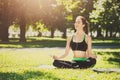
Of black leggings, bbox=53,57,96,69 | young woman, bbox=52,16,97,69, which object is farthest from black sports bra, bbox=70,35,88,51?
black leggings, bbox=53,57,96,69

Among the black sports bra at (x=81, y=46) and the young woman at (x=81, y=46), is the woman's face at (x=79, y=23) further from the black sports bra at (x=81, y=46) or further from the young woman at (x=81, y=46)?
the black sports bra at (x=81, y=46)

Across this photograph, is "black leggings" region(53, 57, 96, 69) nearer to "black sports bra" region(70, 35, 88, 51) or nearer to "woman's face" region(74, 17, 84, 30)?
"black sports bra" region(70, 35, 88, 51)

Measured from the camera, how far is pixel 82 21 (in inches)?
424

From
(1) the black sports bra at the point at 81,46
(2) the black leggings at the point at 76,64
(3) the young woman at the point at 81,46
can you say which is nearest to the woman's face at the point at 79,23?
(3) the young woman at the point at 81,46

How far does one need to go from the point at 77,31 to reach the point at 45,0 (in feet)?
150

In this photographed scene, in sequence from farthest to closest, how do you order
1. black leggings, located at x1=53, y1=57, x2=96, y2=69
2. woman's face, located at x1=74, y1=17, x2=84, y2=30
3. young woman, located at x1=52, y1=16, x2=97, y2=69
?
black leggings, located at x1=53, y1=57, x2=96, y2=69
young woman, located at x1=52, y1=16, x2=97, y2=69
woman's face, located at x1=74, y1=17, x2=84, y2=30

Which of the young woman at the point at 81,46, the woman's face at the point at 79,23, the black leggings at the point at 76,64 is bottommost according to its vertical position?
the black leggings at the point at 76,64

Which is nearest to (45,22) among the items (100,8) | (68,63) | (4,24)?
(4,24)

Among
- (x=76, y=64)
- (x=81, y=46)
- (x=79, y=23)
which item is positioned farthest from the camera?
(x=76, y=64)

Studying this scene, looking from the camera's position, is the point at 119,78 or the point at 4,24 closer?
the point at 119,78

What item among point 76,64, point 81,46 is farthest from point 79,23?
point 76,64

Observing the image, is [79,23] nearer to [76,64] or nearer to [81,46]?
[81,46]

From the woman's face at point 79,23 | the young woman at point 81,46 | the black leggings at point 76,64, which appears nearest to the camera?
the woman's face at point 79,23

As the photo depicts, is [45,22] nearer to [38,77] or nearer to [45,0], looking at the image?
[45,0]
